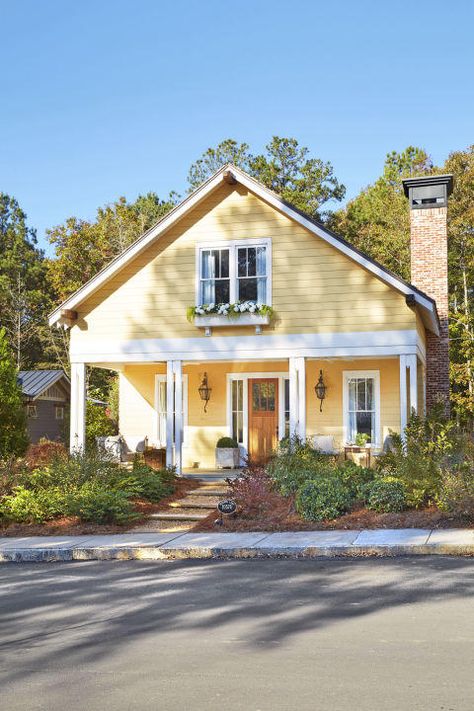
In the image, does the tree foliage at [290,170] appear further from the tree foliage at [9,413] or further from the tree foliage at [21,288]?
the tree foliage at [9,413]

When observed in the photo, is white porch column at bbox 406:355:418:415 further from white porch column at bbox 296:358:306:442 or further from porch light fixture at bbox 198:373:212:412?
porch light fixture at bbox 198:373:212:412

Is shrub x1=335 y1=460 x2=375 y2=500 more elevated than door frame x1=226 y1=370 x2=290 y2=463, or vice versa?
door frame x1=226 y1=370 x2=290 y2=463

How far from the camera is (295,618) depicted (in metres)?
7.58

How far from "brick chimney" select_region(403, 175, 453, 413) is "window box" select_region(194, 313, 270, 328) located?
5.03 m

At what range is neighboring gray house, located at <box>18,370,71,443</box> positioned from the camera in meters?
36.1

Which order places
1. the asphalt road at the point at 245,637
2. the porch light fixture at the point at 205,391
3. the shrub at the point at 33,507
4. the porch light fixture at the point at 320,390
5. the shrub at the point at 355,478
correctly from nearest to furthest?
1. the asphalt road at the point at 245,637
2. the shrub at the point at 355,478
3. the shrub at the point at 33,507
4. the porch light fixture at the point at 320,390
5. the porch light fixture at the point at 205,391

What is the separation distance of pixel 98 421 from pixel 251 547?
18318 mm

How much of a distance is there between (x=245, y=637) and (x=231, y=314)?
12074 mm

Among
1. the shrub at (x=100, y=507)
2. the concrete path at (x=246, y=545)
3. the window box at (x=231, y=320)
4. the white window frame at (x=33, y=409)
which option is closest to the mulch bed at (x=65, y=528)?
the shrub at (x=100, y=507)

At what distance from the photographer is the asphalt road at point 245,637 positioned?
552 centimetres

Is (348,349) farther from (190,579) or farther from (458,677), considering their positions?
(458,677)

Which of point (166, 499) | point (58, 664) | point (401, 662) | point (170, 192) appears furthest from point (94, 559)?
point (170, 192)

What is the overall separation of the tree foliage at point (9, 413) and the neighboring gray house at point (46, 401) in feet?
56.2

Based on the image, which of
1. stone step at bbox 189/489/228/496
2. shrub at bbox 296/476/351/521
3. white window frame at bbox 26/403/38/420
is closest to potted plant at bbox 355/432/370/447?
stone step at bbox 189/489/228/496
